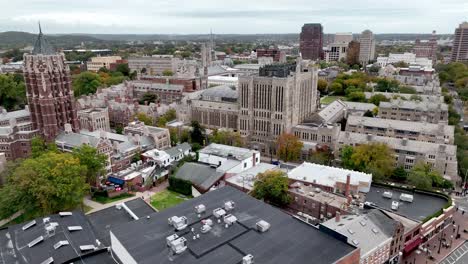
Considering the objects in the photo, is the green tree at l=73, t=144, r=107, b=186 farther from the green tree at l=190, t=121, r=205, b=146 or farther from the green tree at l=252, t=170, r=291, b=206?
the green tree at l=190, t=121, r=205, b=146

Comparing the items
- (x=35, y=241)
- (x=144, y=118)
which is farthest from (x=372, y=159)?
(x=144, y=118)

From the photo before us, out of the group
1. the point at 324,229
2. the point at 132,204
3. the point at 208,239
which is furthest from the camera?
the point at 132,204

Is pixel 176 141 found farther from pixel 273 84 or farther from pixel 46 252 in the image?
pixel 46 252

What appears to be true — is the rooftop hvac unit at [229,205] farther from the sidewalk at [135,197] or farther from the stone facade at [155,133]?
the stone facade at [155,133]

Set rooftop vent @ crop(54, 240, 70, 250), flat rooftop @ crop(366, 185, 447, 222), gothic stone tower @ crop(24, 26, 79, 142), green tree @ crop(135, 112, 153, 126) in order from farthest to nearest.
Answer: green tree @ crop(135, 112, 153, 126) < gothic stone tower @ crop(24, 26, 79, 142) < flat rooftop @ crop(366, 185, 447, 222) < rooftop vent @ crop(54, 240, 70, 250)

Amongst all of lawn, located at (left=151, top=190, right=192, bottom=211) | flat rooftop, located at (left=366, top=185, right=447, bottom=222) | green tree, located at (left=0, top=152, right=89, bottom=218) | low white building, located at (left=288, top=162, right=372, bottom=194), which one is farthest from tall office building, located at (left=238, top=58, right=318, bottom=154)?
green tree, located at (left=0, top=152, right=89, bottom=218)

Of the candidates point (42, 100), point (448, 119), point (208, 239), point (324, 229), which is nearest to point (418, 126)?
point (448, 119)
